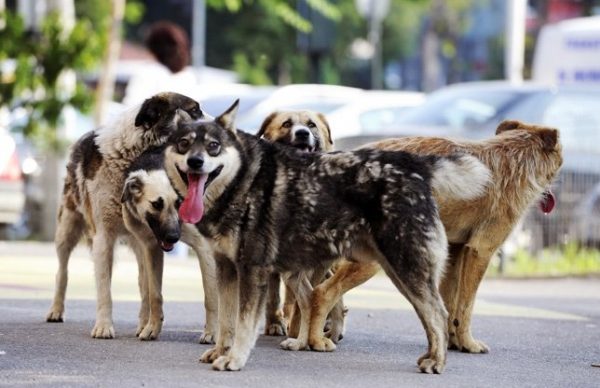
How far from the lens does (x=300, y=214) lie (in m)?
8.30

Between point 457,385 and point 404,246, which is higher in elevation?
point 404,246

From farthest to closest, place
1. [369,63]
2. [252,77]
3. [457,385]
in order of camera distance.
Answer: [369,63] → [252,77] → [457,385]

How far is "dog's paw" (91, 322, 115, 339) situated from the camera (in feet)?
30.7

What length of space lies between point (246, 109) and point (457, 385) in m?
12.0

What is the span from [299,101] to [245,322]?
481 inches

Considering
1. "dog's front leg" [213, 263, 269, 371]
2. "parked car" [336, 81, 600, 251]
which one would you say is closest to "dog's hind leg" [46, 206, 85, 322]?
"dog's front leg" [213, 263, 269, 371]

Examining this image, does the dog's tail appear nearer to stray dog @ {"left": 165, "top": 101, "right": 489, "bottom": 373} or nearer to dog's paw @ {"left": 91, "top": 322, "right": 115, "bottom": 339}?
stray dog @ {"left": 165, "top": 101, "right": 489, "bottom": 373}

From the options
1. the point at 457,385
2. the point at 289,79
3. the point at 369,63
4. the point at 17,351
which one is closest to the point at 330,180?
the point at 457,385

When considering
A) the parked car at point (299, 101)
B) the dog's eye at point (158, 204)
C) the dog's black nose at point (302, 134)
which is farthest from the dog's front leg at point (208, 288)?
the parked car at point (299, 101)

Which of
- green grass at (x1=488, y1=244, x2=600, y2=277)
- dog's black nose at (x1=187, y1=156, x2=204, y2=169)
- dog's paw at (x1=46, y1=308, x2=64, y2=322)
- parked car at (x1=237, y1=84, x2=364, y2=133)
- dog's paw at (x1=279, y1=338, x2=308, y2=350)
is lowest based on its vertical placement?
green grass at (x1=488, y1=244, x2=600, y2=277)

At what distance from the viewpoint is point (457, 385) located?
7.78 metres

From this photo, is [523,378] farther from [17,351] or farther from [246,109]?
[246,109]

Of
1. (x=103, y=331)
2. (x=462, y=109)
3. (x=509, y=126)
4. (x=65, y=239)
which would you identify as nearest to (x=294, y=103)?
(x=462, y=109)

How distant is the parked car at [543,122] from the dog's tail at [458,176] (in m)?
7.77
